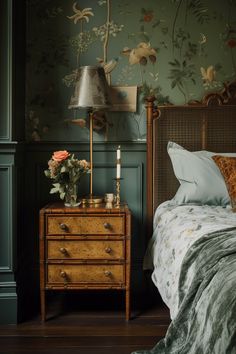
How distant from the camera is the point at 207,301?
1939 mm

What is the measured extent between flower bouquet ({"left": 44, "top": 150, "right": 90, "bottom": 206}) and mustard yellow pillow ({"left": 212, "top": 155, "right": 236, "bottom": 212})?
2.55 ft

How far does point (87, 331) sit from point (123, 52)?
181cm

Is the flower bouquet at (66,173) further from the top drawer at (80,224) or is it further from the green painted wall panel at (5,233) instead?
the green painted wall panel at (5,233)

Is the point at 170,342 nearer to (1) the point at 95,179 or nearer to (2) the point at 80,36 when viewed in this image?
(1) the point at 95,179

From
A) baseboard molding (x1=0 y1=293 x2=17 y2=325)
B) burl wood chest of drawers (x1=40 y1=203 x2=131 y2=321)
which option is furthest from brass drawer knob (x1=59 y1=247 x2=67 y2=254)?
baseboard molding (x1=0 y1=293 x2=17 y2=325)

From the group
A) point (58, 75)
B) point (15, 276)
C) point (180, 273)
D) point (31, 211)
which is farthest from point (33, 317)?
point (58, 75)

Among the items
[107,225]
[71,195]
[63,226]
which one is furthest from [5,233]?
[107,225]

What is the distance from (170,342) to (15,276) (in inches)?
51.8

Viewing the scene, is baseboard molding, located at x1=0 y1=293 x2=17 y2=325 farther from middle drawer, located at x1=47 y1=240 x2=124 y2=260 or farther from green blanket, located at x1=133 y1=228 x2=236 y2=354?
green blanket, located at x1=133 y1=228 x2=236 y2=354

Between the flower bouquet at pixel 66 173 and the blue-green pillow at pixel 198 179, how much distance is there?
0.58m

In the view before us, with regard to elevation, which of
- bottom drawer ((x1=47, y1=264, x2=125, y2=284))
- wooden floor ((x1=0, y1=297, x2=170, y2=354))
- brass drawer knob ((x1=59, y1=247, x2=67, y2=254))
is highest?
brass drawer knob ((x1=59, y1=247, x2=67, y2=254))

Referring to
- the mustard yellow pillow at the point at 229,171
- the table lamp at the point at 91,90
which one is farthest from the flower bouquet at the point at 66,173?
the mustard yellow pillow at the point at 229,171

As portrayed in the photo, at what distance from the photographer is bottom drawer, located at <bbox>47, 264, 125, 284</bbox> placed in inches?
129

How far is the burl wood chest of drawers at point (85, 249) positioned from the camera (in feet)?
10.7
